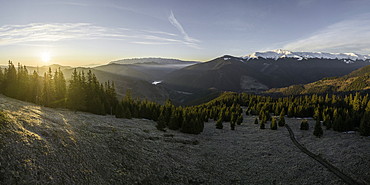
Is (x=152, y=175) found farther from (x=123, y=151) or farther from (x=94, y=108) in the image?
(x=94, y=108)

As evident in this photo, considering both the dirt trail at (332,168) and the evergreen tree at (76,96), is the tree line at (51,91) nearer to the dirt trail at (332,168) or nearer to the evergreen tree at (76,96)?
the evergreen tree at (76,96)

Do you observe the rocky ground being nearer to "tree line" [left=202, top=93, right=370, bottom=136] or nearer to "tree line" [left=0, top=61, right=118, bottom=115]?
"tree line" [left=202, top=93, right=370, bottom=136]

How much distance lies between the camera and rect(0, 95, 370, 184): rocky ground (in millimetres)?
20297

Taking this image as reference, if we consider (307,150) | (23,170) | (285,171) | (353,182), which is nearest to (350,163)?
(353,182)

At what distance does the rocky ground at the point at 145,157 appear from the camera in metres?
20.3

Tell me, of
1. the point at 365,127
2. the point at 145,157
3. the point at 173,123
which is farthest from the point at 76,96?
the point at 365,127

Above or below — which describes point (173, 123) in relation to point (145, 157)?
below

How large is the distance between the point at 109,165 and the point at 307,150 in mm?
52260

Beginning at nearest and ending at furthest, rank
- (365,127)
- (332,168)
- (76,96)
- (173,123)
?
(332,168) → (365,127) → (76,96) → (173,123)

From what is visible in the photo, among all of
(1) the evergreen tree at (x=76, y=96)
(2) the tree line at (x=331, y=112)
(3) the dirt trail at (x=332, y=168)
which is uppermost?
(1) the evergreen tree at (x=76, y=96)

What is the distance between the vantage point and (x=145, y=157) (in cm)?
3259

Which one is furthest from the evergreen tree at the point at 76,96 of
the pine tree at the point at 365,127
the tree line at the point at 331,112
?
the pine tree at the point at 365,127

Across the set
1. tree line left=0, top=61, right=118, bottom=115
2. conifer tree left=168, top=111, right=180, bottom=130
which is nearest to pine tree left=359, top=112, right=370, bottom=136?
conifer tree left=168, top=111, right=180, bottom=130

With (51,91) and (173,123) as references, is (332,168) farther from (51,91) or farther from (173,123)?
(51,91)
